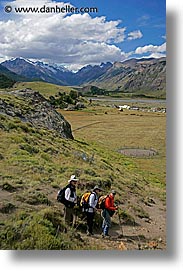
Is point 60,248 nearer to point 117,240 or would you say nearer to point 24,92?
point 117,240

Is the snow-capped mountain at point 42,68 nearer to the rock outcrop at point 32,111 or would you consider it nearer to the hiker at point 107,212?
the rock outcrop at point 32,111

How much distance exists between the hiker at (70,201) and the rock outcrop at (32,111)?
8.20 m

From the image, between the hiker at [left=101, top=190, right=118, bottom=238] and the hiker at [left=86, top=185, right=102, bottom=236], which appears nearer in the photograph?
the hiker at [left=86, top=185, right=102, bottom=236]

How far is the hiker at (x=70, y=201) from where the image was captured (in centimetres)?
591

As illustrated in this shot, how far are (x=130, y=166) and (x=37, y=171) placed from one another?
589cm

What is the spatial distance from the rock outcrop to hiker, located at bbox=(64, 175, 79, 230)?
8.20 metres

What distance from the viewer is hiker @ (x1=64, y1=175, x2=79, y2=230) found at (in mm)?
5914

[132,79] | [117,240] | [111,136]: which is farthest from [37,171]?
[132,79]

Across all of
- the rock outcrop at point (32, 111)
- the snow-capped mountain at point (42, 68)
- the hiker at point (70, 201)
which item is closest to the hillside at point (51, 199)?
the hiker at point (70, 201)

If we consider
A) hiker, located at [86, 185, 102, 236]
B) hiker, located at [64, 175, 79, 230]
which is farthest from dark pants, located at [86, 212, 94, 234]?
hiker, located at [64, 175, 79, 230]

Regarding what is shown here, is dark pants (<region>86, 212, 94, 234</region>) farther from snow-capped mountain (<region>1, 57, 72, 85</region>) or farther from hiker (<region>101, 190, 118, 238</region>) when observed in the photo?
snow-capped mountain (<region>1, 57, 72, 85</region>)

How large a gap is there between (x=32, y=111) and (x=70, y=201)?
399 inches

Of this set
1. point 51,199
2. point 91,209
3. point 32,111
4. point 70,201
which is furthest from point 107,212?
point 32,111

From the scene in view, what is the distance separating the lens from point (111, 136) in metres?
20.2
